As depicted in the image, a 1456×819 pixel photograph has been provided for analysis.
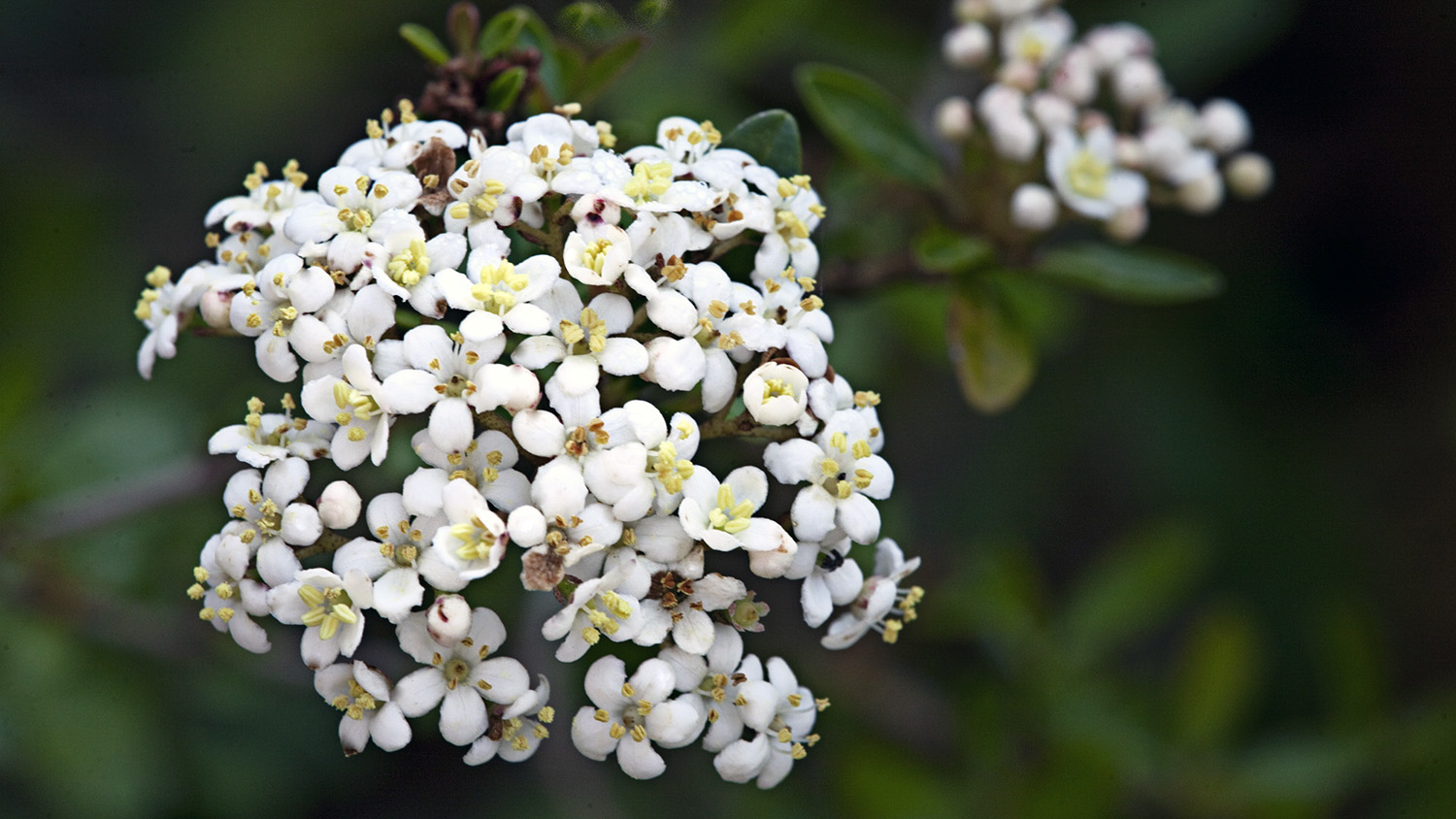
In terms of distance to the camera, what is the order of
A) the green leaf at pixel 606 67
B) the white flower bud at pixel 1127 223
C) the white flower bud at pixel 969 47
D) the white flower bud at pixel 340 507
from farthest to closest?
the white flower bud at pixel 969 47, the white flower bud at pixel 1127 223, the green leaf at pixel 606 67, the white flower bud at pixel 340 507

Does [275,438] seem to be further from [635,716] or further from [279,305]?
[635,716]

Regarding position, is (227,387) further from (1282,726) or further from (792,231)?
(1282,726)

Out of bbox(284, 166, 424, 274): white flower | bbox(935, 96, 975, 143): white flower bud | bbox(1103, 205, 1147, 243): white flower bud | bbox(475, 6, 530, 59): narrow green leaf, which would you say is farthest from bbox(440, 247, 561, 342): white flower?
bbox(1103, 205, 1147, 243): white flower bud

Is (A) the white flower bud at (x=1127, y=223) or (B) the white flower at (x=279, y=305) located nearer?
(B) the white flower at (x=279, y=305)

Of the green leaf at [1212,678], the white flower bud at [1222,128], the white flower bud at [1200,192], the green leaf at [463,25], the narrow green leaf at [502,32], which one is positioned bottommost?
the green leaf at [463,25]

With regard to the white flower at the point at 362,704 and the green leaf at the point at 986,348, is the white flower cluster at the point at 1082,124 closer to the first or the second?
the green leaf at the point at 986,348

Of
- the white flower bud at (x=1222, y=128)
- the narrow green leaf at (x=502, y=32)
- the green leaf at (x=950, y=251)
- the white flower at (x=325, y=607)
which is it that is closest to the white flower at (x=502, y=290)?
the white flower at (x=325, y=607)
